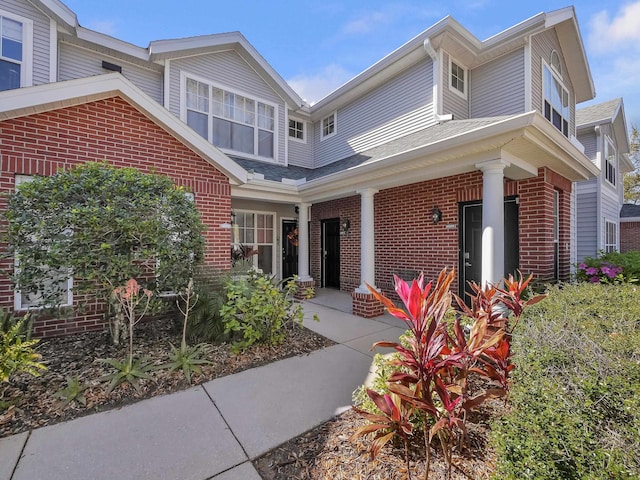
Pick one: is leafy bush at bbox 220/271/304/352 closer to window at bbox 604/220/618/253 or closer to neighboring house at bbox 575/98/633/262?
neighboring house at bbox 575/98/633/262

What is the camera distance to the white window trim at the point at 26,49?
229 inches

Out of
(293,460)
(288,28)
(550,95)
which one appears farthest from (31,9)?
(550,95)

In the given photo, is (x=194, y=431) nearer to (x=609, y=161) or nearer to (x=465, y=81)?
(x=465, y=81)

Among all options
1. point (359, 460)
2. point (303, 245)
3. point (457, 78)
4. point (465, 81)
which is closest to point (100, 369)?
point (359, 460)

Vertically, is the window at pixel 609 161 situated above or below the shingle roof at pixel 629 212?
above

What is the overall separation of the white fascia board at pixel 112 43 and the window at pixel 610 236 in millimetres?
15104

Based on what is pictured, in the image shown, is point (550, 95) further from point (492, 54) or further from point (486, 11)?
point (486, 11)

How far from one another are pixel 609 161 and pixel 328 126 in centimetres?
1072

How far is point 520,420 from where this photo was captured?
54.5 inches

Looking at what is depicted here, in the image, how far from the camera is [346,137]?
934 centimetres

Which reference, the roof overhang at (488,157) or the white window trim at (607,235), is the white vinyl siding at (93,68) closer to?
the roof overhang at (488,157)

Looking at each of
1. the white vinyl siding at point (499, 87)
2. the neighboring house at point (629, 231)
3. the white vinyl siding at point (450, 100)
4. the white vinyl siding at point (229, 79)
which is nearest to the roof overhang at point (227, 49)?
the white vinyl siding at point (229, 79)

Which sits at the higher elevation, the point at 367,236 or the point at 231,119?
the point at 231,119

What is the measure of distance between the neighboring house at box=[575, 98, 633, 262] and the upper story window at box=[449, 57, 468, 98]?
499 centimetres
